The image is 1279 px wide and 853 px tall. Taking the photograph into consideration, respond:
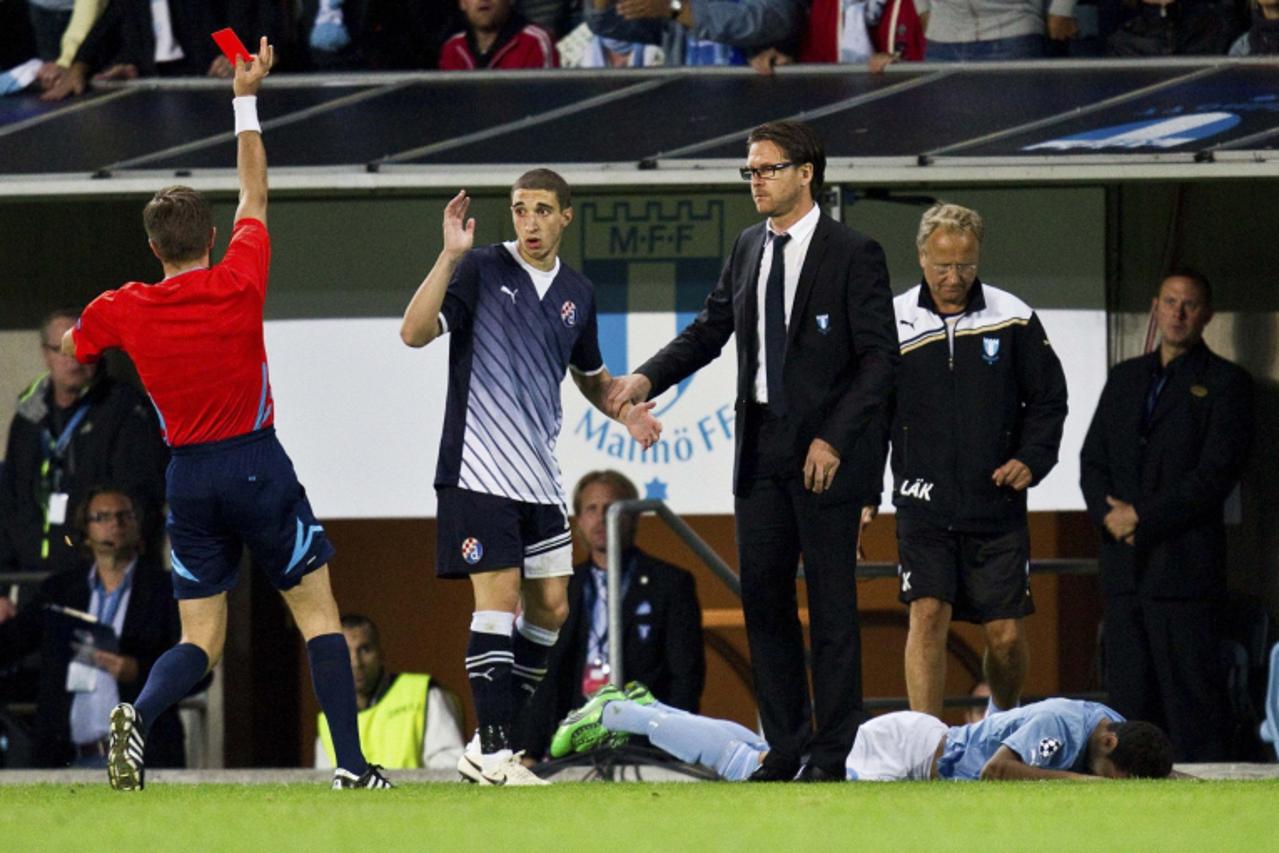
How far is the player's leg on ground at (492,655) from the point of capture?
774 centimetres

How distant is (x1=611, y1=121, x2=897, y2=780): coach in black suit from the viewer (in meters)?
7.87

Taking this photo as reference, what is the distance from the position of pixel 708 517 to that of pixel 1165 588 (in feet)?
9.24

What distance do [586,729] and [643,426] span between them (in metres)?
2.16

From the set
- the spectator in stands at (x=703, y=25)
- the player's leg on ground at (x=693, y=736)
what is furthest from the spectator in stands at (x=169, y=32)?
the player's leg on ground at (x=693, y=736)

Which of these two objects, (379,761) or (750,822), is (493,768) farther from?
(379,761)

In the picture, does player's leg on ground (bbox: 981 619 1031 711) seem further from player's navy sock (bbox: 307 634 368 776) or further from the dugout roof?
player's navy sock (bbox: 307 634 368 776)

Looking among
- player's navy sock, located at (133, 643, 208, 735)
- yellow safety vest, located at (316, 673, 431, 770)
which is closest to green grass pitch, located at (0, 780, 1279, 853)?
player's navy sock, located at (133, 643, 208, 735)

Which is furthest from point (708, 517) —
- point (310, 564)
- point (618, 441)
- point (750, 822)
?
point (750, 822)

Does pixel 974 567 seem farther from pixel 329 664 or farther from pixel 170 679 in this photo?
pixel 170 679

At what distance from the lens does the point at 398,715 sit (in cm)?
1138

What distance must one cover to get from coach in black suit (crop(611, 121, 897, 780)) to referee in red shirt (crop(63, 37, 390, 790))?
4.19ft

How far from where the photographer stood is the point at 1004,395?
930cm

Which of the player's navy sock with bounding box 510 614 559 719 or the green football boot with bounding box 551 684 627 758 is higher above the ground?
the player's navy sock with bounding box 510 614 559 719

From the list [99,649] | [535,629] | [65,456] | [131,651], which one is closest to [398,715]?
[131,651]
